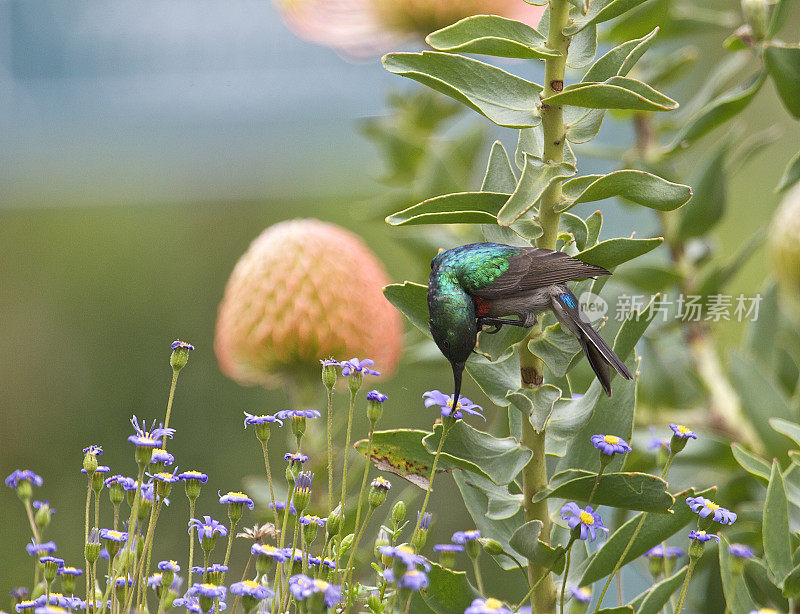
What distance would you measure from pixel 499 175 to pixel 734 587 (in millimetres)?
235

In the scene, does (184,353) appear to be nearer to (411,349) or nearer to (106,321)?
(411,349)

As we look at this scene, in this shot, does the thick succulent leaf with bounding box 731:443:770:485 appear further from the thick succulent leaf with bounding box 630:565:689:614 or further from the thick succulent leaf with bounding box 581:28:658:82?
the thick succulent leaf with bounding box 581:28:658:82

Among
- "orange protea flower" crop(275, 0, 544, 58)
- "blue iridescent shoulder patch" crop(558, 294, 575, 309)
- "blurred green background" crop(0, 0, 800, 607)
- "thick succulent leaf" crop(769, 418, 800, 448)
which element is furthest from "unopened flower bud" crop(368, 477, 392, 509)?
"blurred green background" crop(0, 0, 800, 607)

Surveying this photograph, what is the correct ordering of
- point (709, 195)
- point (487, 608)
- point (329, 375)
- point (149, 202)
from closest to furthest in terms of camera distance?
point (487, 608) < point (329, 375) < point (709, 195) < point (149, 202)

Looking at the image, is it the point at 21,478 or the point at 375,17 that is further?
the point at 375,17

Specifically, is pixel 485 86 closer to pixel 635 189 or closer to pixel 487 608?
pixel 635 189

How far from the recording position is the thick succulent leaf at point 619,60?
0.36 meters

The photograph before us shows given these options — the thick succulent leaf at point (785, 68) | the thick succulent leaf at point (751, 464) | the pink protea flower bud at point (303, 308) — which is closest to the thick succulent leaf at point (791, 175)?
the thick succulent leaf at point (785, 68)

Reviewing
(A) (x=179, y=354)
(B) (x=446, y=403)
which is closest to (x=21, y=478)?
(A) (x=179, y=354)

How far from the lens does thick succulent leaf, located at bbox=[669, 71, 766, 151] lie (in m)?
0.52

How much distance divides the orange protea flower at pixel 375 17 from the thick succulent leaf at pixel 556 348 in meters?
0.44

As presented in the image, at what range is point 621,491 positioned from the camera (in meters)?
0.37

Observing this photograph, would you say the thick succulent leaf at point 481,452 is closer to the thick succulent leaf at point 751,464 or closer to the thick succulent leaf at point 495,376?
the thick succulent leaf at point 495,376

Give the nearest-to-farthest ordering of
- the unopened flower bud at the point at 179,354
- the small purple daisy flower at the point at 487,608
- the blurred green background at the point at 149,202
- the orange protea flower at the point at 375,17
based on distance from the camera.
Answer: the small purple daisy flower at the point at 487,608 < the unopened flower bud at the point at 179,354 < the orange protea flower at the point at 375,17 < the blurred green background at the point at 149,202
